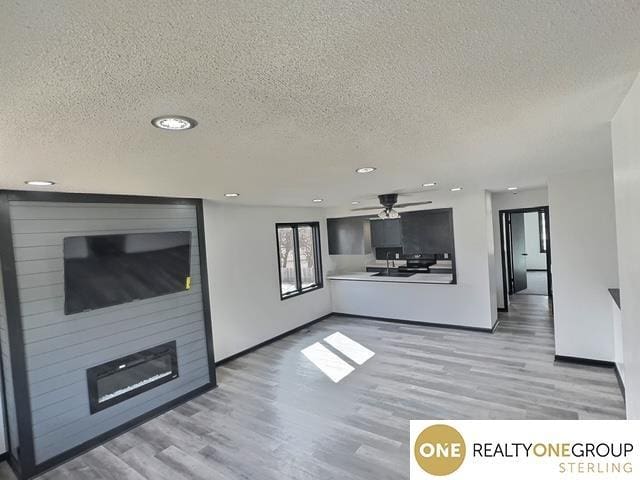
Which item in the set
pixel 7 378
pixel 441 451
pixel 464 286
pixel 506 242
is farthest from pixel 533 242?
pixel 7 378

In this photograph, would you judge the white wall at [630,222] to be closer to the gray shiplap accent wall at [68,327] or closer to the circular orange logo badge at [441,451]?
the circular orange logo badge at [441,451]

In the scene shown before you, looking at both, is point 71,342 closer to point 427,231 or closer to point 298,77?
point 298,77

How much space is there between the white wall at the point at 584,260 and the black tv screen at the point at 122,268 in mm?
4227

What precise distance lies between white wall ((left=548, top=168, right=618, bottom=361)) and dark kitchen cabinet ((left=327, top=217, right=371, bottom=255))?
10.3ft

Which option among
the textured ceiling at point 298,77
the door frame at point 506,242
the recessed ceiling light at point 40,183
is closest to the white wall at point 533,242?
the door frame at point 506,242

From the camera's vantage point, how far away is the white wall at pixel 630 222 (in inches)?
50.5

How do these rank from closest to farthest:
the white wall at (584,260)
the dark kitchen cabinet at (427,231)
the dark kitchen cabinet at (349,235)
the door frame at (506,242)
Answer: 1. the white wall at (584,260)
2. the dark kitchen cabinet at (427,231)
3. the door frame at (506,242)
4. the dark kitchen cabinet at (349,235)

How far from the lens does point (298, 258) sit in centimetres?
614

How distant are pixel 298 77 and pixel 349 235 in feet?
18.5

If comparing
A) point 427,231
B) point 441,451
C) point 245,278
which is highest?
point 427,231

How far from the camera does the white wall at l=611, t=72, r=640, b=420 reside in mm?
1282

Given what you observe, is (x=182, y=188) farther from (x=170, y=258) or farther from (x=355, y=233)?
(x=355, y=233)

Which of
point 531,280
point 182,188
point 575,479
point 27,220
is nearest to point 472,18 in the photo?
point 575,479

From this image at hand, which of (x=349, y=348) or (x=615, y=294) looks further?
→ (x=349, y=348)
